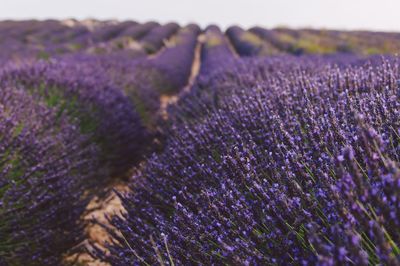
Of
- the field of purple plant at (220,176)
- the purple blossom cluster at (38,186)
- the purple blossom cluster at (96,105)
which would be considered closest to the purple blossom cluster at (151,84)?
the purple blossom cluster at (96,105)

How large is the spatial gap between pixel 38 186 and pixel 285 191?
1.73 metres

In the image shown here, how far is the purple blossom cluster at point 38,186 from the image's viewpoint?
258 cm

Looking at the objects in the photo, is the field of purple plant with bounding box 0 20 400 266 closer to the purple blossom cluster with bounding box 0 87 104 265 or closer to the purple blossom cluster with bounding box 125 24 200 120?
the purple blossom cluster with bounding box 0 87 104 265

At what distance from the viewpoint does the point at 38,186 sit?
2.93 m

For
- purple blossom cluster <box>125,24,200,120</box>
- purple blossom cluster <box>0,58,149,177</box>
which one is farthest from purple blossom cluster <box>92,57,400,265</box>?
purple blossom cluster <box>125,24,200,120</box>

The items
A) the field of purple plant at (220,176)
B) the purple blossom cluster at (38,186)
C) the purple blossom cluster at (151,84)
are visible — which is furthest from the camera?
the purple blossom cluster at (151,84)

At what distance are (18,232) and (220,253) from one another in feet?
4.32

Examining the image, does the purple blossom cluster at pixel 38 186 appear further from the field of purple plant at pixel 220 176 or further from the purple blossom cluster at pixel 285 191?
the purple blossom cluster at pixel 285 191

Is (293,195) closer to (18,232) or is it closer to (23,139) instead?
(18,232)

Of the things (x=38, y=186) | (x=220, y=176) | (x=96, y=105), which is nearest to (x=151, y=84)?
(x=96, y=105)

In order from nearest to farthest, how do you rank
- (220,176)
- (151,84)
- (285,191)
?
(285,191), (220,176), (151,84)

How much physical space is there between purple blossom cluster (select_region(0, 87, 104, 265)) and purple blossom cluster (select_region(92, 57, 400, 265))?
1.49 ft

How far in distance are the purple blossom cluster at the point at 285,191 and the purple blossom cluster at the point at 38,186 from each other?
0.45 m

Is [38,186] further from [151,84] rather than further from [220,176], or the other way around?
[151,84]
